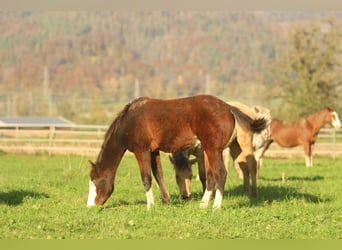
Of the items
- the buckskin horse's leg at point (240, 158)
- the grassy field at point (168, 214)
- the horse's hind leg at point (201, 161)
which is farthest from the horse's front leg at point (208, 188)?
the buckskin horse's leg at point (240, 158)

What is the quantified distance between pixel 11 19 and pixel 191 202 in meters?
140

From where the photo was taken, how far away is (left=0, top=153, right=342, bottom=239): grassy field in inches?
283

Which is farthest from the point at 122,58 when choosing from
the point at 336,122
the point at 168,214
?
the point at 168,214

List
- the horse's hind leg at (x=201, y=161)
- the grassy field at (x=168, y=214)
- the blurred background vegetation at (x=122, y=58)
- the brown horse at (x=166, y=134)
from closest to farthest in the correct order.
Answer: the grassy field at (x=168, y=214), the brown horse at (x=166, y=134), the horse's hind leg at (x=201, y=161), the blurred background vegetation at (x=122, y=58)

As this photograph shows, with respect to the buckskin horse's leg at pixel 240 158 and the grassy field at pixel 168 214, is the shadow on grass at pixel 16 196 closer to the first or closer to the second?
the grassy field at pixel 168 214

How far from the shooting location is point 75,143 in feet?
94.4

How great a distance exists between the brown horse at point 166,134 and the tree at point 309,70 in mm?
29698

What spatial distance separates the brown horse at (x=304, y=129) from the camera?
22500 mm

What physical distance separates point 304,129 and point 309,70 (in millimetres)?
17319

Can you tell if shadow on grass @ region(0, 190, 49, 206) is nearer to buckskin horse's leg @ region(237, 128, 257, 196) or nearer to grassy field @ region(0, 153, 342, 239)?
grassy field @ region(0, 153, 342, 239)

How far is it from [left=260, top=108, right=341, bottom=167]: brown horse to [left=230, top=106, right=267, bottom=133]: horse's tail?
12632mm

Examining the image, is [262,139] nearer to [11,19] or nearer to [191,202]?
[191,202]

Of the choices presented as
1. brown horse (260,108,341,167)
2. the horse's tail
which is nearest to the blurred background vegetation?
brown horse (260,108,341,167)

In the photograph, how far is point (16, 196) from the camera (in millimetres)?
10680
